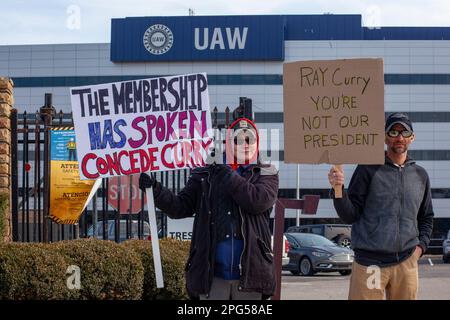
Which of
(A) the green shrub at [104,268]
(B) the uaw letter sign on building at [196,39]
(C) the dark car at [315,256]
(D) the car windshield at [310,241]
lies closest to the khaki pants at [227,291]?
(A) the green shrub at [104,268]

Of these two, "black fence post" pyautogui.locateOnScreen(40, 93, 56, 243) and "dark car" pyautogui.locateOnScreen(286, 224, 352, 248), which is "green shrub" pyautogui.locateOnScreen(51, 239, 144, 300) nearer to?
"black fence post" pyautogui.locateOnScreen(40, 93, 56, 243)

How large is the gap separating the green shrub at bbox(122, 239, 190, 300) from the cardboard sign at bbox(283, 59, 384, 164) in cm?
367

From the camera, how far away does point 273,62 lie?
61531 mm

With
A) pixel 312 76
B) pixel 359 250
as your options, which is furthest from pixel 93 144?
pixel 359 250

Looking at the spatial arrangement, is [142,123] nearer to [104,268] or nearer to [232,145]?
[232,145]

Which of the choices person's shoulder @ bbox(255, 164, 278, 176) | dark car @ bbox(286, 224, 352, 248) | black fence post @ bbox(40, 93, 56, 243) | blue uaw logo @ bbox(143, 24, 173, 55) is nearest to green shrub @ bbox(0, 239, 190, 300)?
black fence post @ bbox(40, 93, 56, 243)

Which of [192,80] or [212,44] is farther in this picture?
[212,44]

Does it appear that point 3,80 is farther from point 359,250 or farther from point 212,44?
point 212,44

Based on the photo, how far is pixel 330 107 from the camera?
18.7 ft

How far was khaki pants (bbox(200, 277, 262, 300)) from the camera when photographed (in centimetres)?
522

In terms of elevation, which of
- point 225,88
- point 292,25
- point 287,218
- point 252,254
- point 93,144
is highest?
point 292,25

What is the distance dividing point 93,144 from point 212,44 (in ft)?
181

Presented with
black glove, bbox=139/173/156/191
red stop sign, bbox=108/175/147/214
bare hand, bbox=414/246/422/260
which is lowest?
bare hand, bbox=414/246/422/260
